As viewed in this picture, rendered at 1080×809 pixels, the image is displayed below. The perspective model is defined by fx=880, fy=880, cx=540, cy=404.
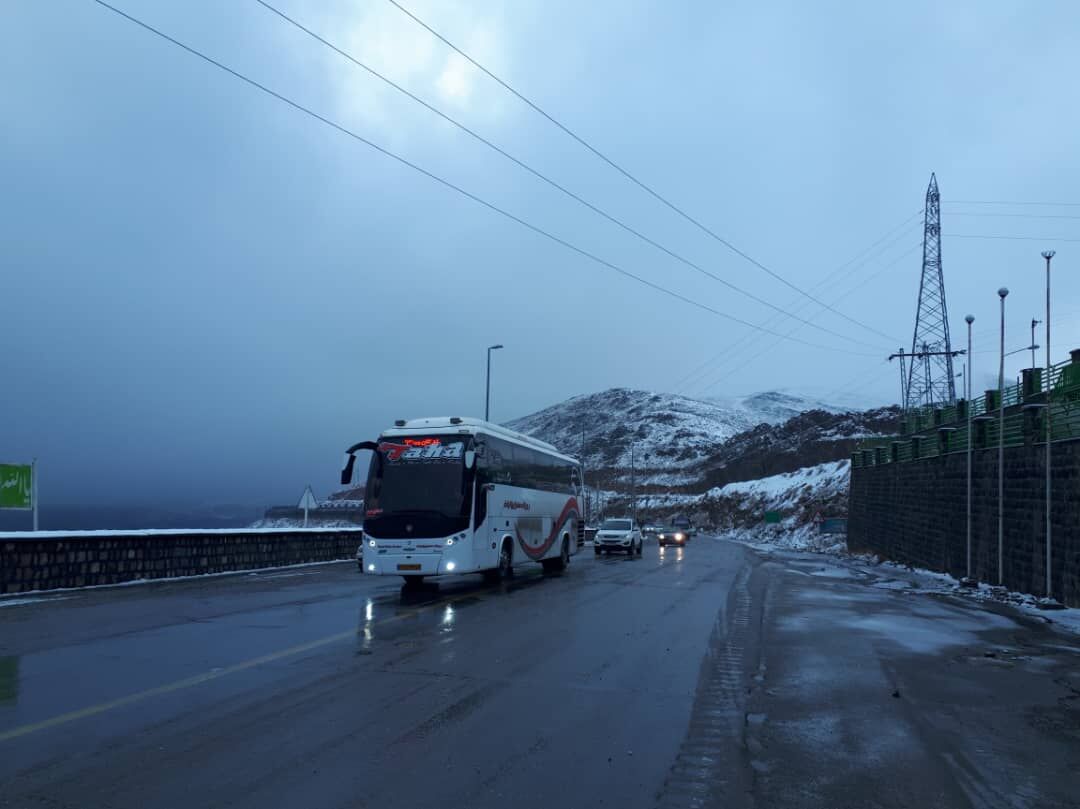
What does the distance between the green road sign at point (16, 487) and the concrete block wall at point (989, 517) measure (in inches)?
860

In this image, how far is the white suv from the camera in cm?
3831

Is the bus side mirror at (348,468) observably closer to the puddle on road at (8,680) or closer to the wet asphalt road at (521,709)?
the wet asphalt road at (521,709)

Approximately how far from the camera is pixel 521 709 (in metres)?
7.74

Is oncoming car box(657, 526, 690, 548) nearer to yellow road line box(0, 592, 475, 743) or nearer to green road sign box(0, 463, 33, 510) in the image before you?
green road sign box(0, 463, 33, 510)

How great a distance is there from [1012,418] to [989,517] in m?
2.73

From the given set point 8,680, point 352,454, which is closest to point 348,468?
point 352,454

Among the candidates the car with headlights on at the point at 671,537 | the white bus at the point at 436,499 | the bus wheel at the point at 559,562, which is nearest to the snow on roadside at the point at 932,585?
the car with headlights on at the point at 671,537

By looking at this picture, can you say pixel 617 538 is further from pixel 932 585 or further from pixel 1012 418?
pixel 1012 418

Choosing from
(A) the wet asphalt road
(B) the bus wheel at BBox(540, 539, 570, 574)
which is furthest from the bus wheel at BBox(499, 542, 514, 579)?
(A) the wet asphalt road

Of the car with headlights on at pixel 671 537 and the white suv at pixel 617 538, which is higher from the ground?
the white suv at pixel 617 538

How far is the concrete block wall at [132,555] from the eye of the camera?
16.8 meters

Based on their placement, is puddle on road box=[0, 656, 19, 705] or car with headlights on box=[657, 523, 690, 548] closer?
puddle on road box=[0, 656, 19, 705]

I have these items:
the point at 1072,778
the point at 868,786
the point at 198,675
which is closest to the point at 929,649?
the point at 1072,778

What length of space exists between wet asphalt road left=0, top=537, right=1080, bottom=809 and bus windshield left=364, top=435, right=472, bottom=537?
10.1 feet
